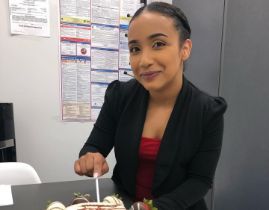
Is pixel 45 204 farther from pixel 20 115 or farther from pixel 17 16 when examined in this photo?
pixel 17 16

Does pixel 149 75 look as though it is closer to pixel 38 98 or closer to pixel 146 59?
pixel 146 59

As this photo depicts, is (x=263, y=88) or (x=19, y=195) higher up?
(x=263, y=88)

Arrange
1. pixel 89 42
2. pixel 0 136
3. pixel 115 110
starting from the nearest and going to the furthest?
pixel 115 110
pixel 0 136
pixel 89 42

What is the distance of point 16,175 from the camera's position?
1297mm

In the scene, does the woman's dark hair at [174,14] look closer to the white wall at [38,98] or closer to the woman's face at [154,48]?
the woman's face at [154,48]

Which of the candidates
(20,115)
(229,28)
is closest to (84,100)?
(20,115)

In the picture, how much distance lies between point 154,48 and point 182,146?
0.30m

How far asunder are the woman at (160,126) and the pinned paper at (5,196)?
0.22 meters

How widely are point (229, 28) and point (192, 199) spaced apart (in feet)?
4.27

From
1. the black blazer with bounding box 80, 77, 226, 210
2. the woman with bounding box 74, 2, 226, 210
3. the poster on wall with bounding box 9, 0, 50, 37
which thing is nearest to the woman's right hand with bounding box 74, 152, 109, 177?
the woman with bounding box 74, 2, 226, 210

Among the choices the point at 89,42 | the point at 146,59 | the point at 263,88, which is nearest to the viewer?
the point at 146,59

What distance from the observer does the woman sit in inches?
32.2

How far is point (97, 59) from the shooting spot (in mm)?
2051

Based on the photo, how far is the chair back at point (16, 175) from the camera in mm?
1287
